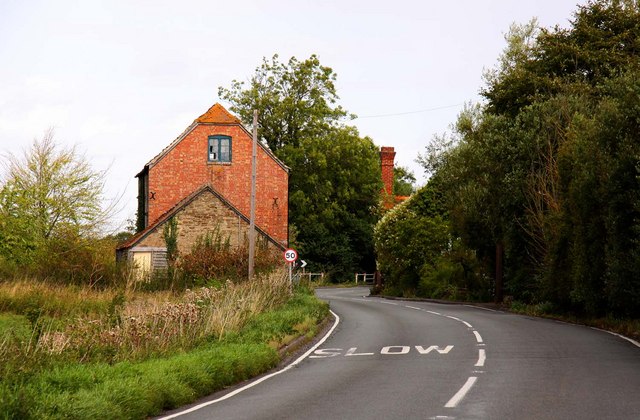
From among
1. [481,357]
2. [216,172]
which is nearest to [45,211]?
[216,172]

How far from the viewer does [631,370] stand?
53.9 ft

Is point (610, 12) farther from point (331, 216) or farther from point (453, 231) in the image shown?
point (331, 216)

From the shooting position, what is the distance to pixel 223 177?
2191 inches

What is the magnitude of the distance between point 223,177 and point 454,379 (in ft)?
136

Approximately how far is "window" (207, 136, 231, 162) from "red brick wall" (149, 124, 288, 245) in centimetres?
27

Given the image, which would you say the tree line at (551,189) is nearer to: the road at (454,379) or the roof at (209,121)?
the road at (454,379)

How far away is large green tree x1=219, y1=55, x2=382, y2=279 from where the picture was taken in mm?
73000

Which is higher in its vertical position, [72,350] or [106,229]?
[106,229]

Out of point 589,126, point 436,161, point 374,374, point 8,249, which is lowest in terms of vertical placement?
point 374,374

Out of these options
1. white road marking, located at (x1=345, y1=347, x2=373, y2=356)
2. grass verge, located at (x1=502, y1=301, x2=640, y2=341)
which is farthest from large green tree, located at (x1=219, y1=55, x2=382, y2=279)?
white road marking, located at (x1=345, y1=347, x2=373, y2=356)

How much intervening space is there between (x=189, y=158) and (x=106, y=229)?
25.8ft

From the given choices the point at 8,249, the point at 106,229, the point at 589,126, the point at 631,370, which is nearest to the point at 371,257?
the point at 106,229

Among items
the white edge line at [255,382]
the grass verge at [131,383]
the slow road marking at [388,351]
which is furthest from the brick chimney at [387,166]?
the grass verge at [131,383]

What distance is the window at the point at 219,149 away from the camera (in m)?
55.6
